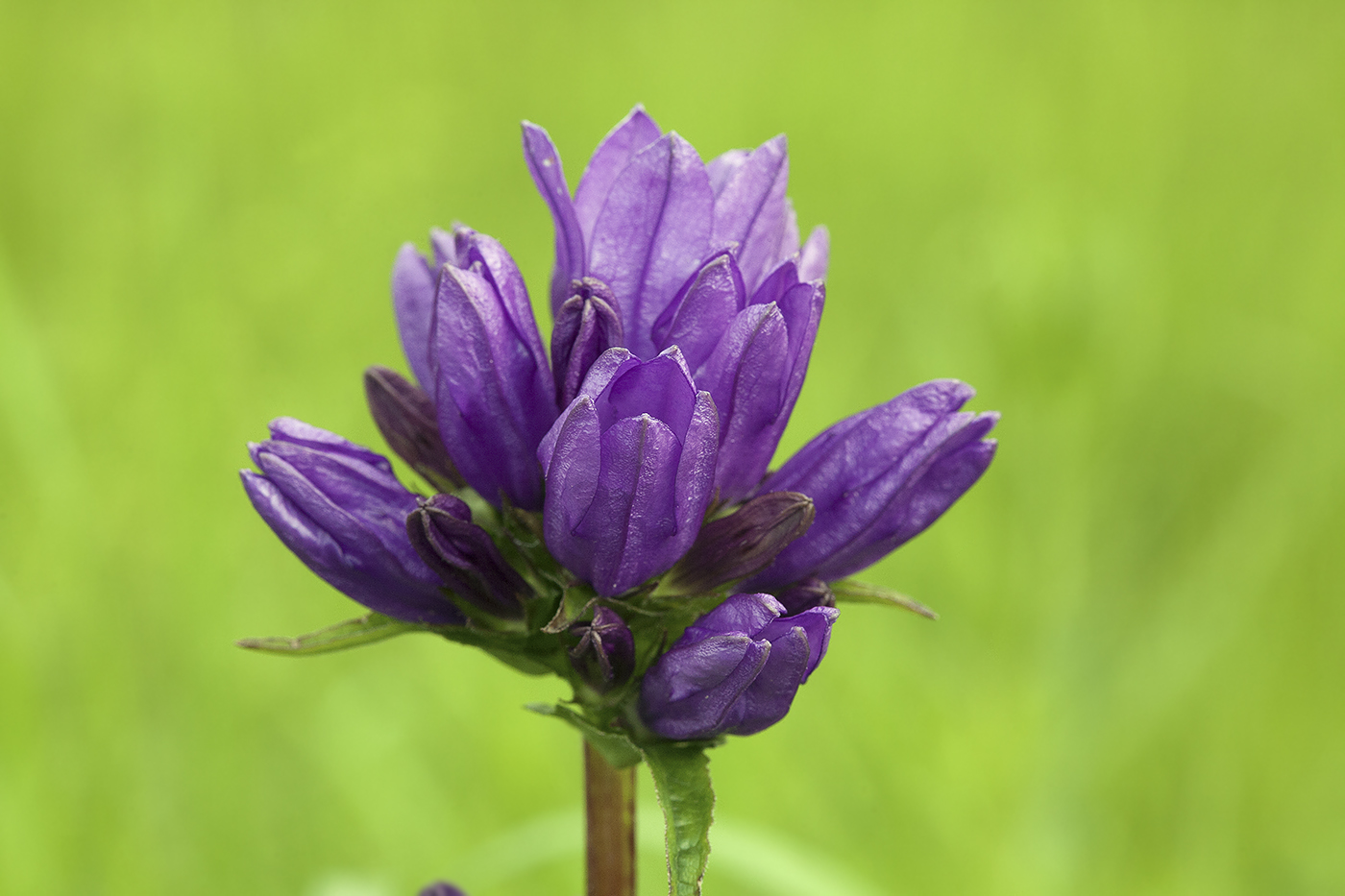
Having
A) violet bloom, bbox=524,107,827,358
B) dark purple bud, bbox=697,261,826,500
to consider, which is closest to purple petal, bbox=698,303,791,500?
dark purple bud, bbox=697,261,826,500

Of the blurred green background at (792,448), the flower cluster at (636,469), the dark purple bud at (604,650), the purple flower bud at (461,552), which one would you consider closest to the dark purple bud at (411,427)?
the flower cluster at (636,469)

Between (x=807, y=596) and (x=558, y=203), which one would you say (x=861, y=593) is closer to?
(x=807, y=596)

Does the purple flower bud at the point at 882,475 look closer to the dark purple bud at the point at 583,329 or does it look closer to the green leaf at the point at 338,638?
the dark purple bud at the point at 583,329

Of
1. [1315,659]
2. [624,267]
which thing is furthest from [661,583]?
[1315,659]

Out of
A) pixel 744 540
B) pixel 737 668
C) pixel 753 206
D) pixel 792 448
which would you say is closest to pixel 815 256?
pixel 753 206

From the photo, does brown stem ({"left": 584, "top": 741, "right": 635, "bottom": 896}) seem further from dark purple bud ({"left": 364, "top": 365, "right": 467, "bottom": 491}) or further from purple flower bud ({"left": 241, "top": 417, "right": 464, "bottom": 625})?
dark purple bud ({"left": 364, "top": 365, "right": 467, "bottom": 491})

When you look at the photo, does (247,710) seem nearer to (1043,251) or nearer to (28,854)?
(28,854)

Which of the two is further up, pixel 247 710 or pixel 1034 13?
pixel 1034 13
